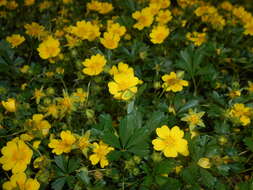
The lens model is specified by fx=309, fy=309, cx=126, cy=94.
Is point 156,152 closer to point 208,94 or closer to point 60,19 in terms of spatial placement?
point 208,94

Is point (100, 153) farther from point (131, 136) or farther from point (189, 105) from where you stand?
point (189, 105)

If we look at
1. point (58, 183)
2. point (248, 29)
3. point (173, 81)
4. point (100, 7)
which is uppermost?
point (100, 7)

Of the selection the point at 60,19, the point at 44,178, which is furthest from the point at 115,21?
the point at 44,178

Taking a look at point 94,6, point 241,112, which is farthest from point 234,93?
point 94,6

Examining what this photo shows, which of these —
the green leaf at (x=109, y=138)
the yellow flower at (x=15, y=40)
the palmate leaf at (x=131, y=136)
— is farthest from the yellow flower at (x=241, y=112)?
the yellow flower at (x=15, y=40)

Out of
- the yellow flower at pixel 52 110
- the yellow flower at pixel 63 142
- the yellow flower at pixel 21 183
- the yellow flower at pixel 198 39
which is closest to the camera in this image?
the yellow flower at pixel 21 183

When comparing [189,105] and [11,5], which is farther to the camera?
[11,5]

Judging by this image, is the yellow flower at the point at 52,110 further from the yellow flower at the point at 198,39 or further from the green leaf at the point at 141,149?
the yellow flower at the point at 198,39

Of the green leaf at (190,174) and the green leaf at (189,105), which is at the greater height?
the green leaf at (189,105)
